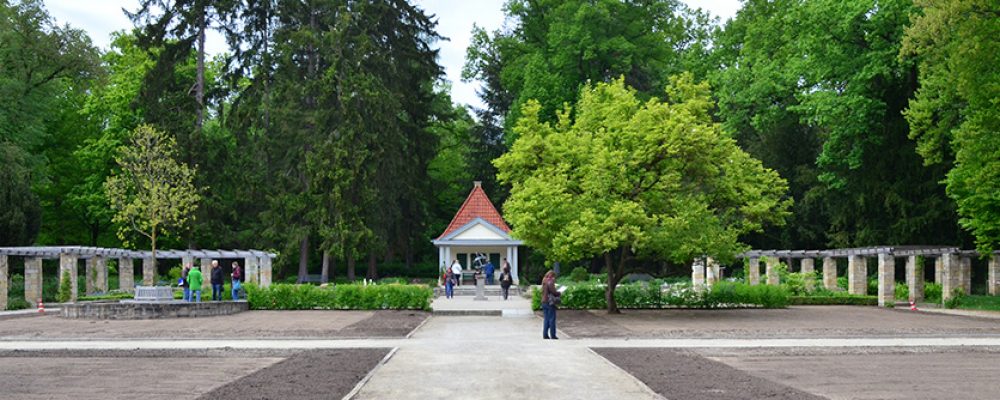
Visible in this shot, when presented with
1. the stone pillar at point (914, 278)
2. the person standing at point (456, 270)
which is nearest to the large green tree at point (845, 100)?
the stone pillar at point (914, 278)

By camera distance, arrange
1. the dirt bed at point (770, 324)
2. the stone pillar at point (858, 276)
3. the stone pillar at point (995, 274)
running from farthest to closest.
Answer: the stone pillar at point (995, 274) → the stone pillar at point (858, 276) → the dirt bed at point (770, 324)

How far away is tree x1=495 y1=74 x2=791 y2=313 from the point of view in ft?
84.0

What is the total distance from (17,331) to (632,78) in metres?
33.6

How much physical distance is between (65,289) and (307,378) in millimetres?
24456

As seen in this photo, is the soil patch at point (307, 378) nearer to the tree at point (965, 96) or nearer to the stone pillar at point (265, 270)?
the tree at point (965, 96)

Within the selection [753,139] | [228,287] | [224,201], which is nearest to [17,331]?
[228,287]

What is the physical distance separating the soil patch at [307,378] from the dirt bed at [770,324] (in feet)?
21.5

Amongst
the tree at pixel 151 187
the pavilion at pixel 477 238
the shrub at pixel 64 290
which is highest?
the tree at pixel 151 187

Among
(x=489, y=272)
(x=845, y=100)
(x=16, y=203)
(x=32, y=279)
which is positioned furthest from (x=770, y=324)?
(x=16, y=203)

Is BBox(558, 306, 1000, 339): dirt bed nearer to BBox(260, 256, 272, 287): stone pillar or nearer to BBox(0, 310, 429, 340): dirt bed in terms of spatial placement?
BBox(0, 310, 429, 340): dirt bed

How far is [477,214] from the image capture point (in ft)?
165

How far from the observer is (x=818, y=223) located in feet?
Result: 160

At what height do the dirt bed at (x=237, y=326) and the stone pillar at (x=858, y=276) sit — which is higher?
the stone pillar at (x=858, y=276)

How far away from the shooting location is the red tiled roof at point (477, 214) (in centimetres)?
4941
